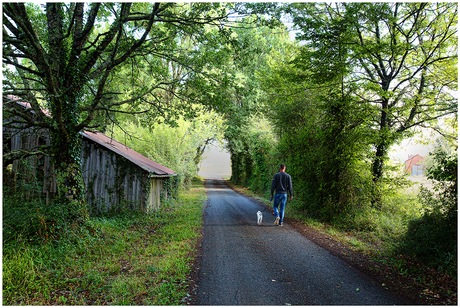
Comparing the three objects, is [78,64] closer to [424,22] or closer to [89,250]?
[89,250]

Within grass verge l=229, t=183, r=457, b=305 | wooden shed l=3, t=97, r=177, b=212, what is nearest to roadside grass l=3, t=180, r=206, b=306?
wooden shed l=3, t=97, r=177, b=212

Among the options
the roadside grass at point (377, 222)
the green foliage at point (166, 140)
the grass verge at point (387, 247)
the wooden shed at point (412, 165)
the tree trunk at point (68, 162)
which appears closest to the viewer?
the grass verge at point (387, 247)

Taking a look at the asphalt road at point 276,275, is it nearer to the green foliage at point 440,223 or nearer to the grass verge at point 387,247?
the grass verge at point 387,247

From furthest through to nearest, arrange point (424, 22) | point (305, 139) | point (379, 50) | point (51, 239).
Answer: point (305, 139)
point (424, 22)
point (379, 50)
point (51, 239)

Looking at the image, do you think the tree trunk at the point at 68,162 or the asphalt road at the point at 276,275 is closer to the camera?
the asphalt road at the point at 276,275

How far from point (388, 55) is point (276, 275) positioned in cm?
867

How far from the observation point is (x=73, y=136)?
6906 mm

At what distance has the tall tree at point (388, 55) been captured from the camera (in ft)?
27.1

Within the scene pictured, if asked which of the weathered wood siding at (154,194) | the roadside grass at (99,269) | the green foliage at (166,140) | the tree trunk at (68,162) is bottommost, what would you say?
the roadside grass at (99,269)

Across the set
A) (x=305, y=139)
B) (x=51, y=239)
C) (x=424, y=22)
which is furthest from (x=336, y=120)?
(x=51, y=239)

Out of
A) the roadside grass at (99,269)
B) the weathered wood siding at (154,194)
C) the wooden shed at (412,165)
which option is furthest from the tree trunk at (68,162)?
the wooden shed at (412,165)

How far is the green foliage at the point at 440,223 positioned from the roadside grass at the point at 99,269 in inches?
186

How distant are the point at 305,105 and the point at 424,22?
18.8ft


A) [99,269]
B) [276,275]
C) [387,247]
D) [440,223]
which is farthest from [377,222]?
[99,269]
